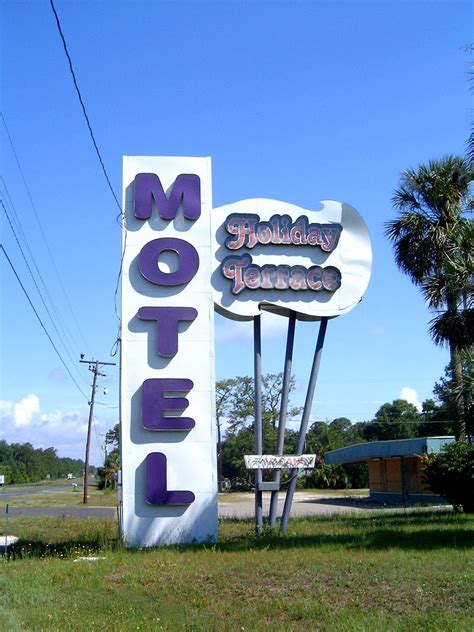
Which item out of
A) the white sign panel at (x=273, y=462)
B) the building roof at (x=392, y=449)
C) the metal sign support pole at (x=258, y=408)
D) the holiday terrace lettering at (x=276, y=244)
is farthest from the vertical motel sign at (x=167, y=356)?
the building roof at (x=392, y=449)

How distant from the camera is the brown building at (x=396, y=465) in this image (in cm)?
3966

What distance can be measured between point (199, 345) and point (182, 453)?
266 cm

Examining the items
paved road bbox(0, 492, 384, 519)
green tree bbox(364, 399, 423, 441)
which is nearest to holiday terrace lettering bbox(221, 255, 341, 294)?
paved road bbox(0, 492, 384, 519)

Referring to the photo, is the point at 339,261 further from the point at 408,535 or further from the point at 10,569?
the point at 10,569

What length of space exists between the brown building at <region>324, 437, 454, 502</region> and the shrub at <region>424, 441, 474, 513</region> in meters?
9.11

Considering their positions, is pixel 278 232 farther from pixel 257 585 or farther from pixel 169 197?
pixel 257 585

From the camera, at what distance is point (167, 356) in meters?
19.7

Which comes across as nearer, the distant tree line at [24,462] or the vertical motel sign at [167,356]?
the vertical motel sign at [167,356]

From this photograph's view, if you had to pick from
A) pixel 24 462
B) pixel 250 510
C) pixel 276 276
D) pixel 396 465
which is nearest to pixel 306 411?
pixel 276 276

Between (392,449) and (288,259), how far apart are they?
2447 centimetres

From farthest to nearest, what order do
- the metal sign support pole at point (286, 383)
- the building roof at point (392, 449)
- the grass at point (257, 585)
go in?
the building roof at point (392, 449) < the metal sign support pole at point (286, 383) < the grass at point (257, 585)

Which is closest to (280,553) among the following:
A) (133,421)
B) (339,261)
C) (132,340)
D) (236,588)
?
(236,588)

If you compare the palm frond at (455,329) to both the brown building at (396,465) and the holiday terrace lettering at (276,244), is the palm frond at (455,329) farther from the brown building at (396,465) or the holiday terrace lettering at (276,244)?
the brown building at (396,465)

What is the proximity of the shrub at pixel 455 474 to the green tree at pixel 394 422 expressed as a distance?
Result: 6802 centimetres
